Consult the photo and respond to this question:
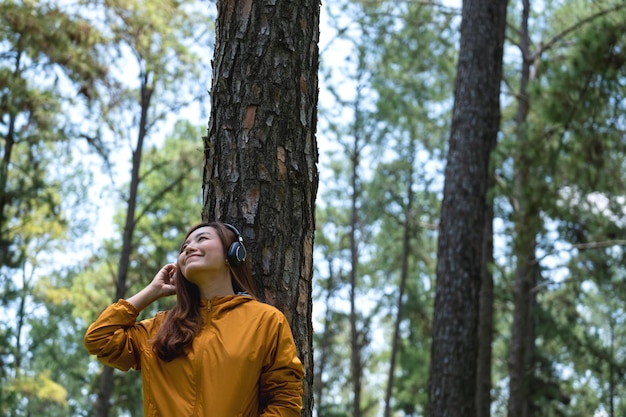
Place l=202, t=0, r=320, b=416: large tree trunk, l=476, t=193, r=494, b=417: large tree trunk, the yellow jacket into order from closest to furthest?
the yellow jacket
l=202, t=0, r=320, b=416: large tree trunk
l=476, t=193, r=494, b=417: large tree trunk

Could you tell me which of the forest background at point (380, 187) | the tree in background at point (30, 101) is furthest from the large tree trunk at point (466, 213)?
the tree in background at point (30, 101)

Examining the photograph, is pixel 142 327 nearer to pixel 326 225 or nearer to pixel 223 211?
pixel 223 211

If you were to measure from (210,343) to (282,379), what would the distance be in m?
0.28

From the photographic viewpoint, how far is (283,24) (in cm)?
337

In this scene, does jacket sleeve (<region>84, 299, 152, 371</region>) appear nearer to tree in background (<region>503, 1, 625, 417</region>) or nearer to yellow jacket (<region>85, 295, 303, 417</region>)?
yellow jacket (<region>85, 295, 303, 417</region>)

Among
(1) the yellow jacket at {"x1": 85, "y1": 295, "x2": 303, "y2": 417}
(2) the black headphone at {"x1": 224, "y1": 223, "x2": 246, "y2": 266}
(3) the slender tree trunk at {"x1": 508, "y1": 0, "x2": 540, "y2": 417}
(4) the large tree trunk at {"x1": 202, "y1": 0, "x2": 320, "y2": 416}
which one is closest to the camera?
(1) the yellow jacket at {"x1": 85, "y1": 295, "x2": 303, "y2": 417}

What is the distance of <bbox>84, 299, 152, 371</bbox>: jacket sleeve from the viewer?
305 centimetres

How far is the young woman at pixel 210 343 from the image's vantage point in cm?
285

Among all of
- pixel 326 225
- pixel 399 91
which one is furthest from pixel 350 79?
pixel 326 225

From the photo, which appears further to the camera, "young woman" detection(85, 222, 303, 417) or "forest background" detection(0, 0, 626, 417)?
"forest background" detection(0, 0, 626, 417)

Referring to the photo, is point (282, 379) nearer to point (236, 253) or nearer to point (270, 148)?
point (236, 253)

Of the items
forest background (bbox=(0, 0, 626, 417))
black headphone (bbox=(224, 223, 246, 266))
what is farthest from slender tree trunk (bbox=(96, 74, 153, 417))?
black headphone (bbox=(224, 223, 246, 266))

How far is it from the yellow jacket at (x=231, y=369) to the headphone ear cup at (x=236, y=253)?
→ 13 cm

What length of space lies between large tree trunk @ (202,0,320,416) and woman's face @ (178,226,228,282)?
0.14m
